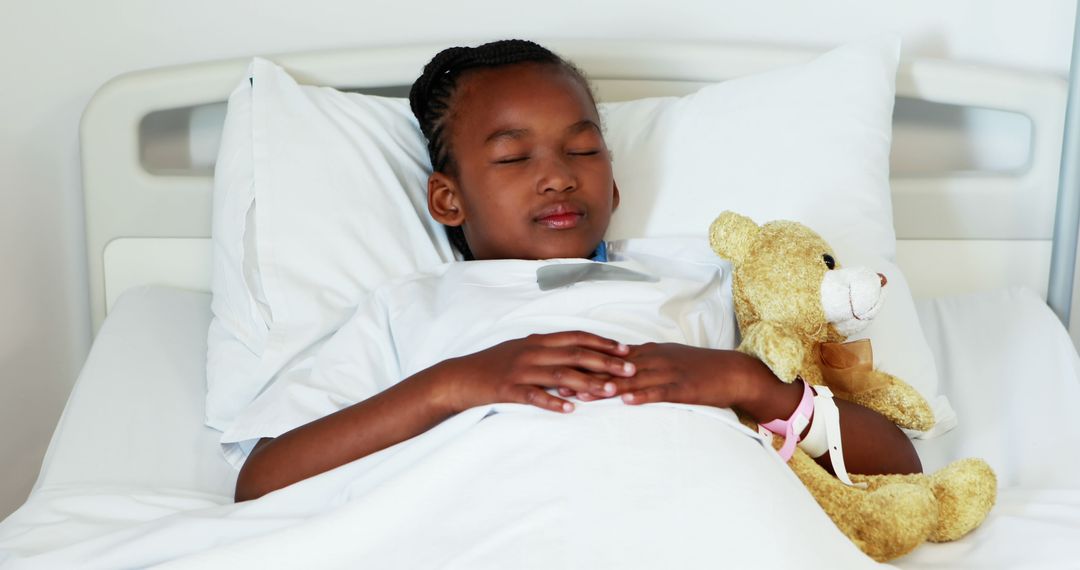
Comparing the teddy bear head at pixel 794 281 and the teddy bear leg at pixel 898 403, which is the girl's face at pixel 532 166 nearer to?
the teddy bear head at pixel 794 281

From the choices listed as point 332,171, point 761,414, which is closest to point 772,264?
point 761,414

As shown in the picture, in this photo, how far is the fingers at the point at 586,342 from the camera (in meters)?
1.20

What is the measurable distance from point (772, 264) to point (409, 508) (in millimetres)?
535

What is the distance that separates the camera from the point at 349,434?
4.13 ft

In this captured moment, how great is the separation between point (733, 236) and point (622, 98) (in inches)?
23.9

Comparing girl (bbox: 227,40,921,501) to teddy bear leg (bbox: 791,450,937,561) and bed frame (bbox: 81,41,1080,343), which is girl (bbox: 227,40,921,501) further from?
bed frame (bbox: 81,41,1080,343)

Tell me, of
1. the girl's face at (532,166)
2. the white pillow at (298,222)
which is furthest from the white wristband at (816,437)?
the white pillow at (298,222)

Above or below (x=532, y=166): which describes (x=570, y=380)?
below

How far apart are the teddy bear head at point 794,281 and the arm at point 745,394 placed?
81 mm

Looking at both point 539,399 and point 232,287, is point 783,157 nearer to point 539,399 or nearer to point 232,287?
point 539,399

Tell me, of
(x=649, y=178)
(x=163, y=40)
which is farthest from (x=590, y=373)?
(x=163, y=40)

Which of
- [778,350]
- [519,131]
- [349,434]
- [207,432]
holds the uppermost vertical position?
[519,131]

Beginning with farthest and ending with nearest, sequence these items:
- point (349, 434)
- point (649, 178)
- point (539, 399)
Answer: point (649, 178), point (349, 434), point (539, 399)

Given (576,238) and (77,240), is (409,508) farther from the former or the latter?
(77,240)
